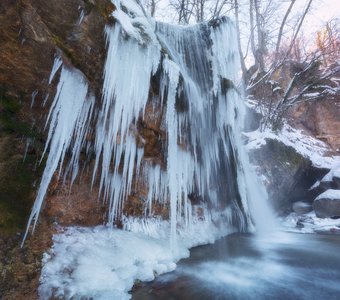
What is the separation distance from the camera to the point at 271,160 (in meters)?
9.52

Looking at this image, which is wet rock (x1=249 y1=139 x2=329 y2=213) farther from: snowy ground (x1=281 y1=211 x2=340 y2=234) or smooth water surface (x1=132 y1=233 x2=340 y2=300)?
smooth water surface (x1=132 y1=233 x2=340 y2=300)

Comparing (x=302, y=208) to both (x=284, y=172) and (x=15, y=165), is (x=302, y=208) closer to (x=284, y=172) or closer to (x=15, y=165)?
(x=284, y=172)

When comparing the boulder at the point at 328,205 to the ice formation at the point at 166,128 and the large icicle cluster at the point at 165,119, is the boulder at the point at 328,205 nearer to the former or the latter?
the ice formation at the point at 166,128

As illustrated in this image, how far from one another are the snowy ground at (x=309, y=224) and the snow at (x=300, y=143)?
2373mm

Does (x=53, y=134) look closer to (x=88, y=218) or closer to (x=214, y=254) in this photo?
(x=88, y=218)

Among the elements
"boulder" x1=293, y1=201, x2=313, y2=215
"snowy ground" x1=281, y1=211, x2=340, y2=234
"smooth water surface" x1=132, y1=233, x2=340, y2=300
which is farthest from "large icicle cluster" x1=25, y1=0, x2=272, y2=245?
"boulder" x1=293, y1=201, x2=313, y2=215

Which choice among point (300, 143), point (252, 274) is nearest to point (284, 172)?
point (300, 143)

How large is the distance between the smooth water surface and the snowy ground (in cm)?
201

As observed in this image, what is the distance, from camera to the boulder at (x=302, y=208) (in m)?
10.0

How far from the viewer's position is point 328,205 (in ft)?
29.7

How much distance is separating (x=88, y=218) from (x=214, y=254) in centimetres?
236

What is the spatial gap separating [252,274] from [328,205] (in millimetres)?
6353

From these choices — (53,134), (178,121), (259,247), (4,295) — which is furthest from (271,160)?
(4,295)

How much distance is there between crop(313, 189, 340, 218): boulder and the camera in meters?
8.98
